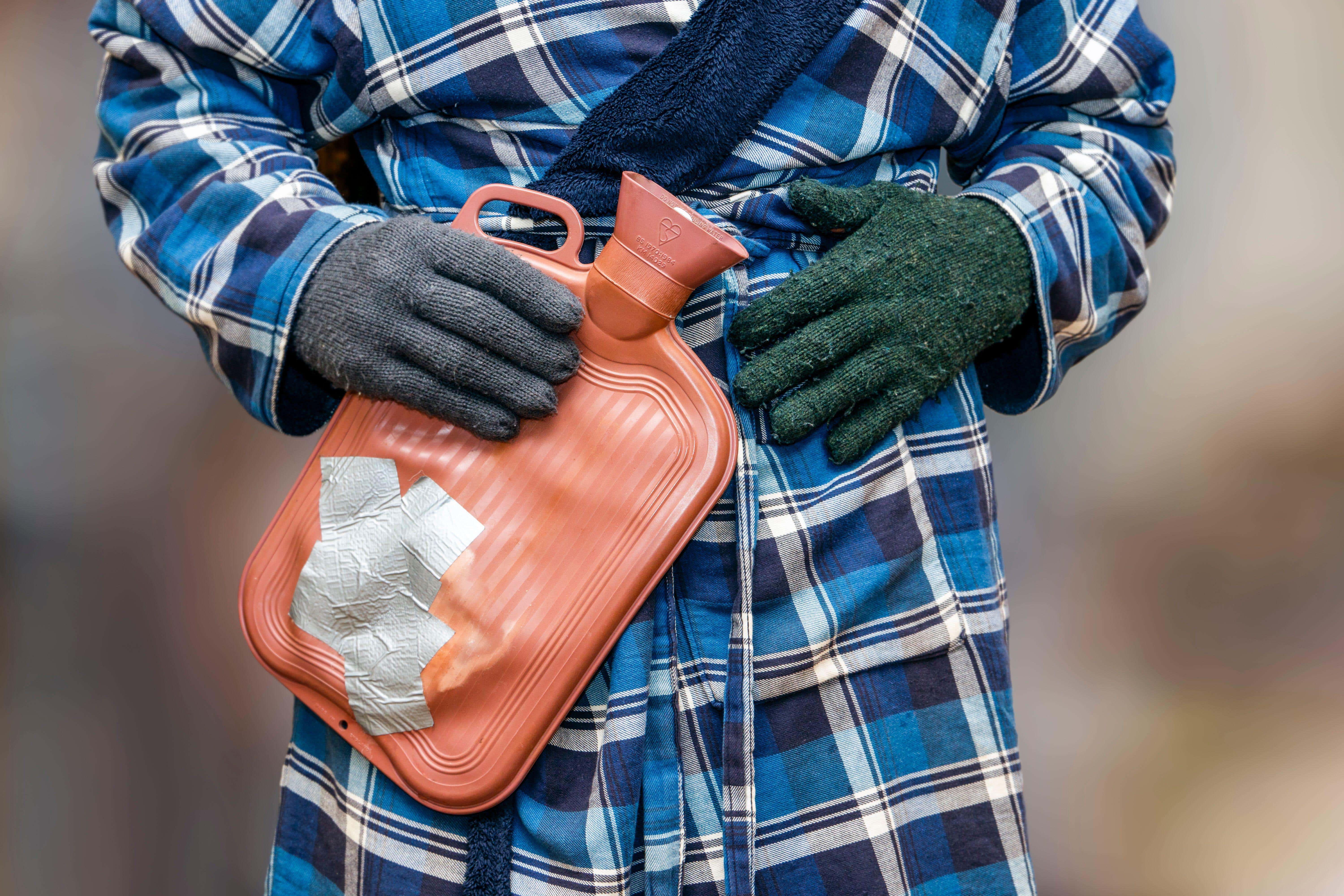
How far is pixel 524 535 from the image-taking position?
0.47 metres

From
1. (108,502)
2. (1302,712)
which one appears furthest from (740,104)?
(1302,712)

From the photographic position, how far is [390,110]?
1.81 feet

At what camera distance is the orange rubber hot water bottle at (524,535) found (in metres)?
0.46

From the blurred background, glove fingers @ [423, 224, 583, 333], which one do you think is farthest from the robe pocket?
the blurred background

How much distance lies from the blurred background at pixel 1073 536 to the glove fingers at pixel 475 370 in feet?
2.20

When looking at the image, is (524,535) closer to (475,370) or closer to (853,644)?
(475,370)

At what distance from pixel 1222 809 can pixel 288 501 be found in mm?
1179

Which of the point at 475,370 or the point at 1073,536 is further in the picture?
the point at 1073,536

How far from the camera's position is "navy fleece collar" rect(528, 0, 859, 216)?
1.65 ft

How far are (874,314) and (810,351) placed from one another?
5 cm

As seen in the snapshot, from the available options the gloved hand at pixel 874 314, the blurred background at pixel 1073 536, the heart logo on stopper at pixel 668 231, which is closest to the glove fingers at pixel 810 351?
the gloved hand at pixel 874 314

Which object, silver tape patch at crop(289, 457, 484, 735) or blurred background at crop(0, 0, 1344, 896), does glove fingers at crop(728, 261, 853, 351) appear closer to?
silver tape patch at crop(289, 457, 484, 735)

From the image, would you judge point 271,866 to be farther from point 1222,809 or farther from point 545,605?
point 1222,809

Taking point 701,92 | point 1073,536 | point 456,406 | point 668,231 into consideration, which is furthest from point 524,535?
point 1073,536
